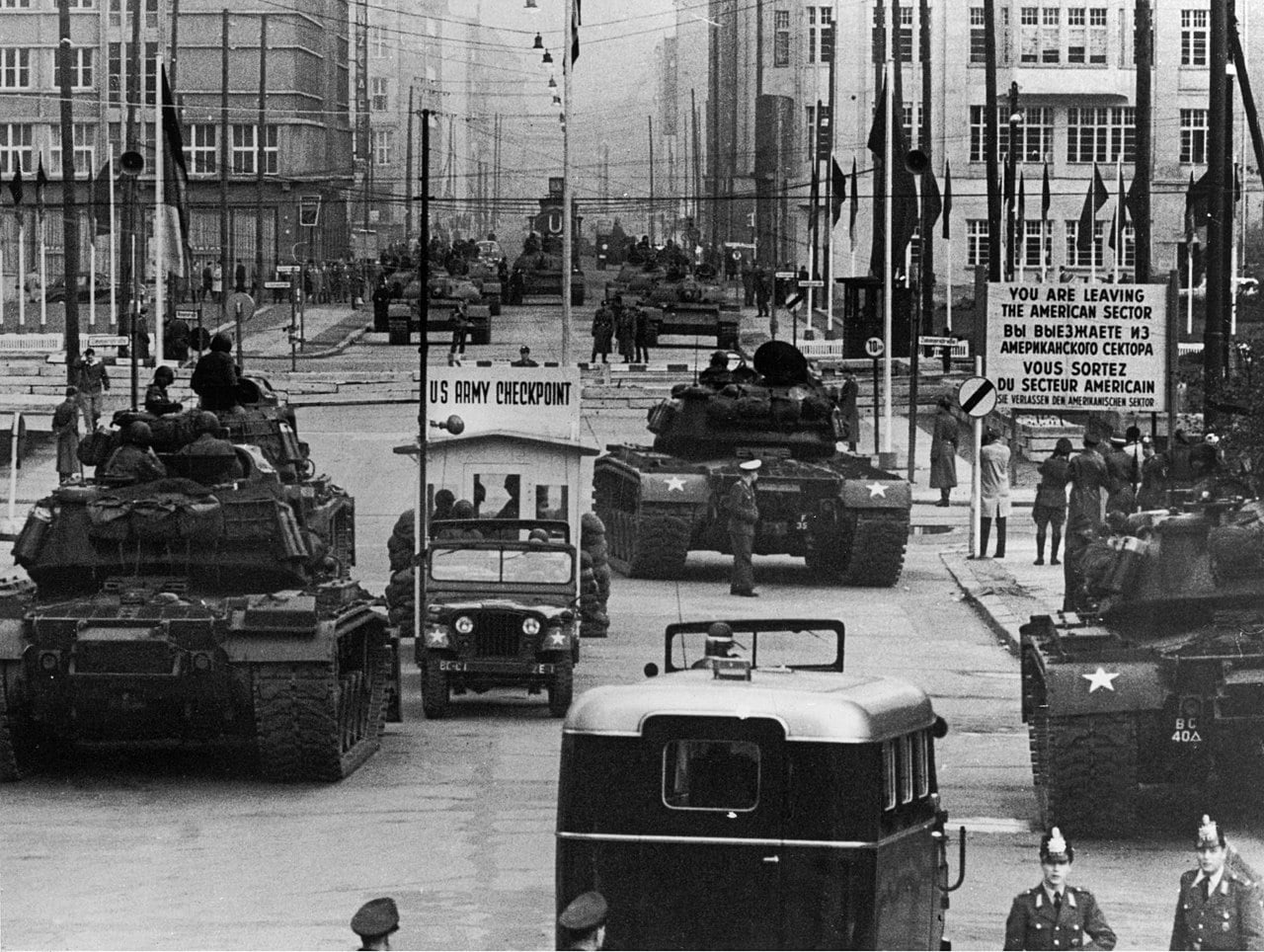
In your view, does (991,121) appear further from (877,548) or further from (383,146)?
(383,146)

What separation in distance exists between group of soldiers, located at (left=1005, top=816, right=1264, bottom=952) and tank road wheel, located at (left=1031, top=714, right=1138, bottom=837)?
4.72 m

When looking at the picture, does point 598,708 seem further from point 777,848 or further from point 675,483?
point 675,483

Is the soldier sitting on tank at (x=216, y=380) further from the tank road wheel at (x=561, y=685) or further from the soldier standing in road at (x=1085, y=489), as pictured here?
the soldier standing in road at (x=1085, y=489)

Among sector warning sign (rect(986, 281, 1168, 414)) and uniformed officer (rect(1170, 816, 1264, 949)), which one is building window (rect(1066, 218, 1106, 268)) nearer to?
sector warning sign (rect(986, 281, 1168, 414))

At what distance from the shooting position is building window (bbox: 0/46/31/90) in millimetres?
61500

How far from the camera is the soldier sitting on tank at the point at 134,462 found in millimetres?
19812

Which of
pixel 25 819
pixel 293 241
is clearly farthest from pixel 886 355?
pixel 293 241

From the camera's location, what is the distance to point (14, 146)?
68.2 meters

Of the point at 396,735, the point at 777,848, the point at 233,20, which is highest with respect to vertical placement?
the point at 233,20

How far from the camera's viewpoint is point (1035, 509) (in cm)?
3156

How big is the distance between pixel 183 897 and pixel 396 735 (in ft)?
19.9

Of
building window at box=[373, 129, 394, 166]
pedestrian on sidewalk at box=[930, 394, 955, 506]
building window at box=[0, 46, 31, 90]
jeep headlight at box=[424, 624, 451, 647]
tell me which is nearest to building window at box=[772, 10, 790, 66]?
building window at box=[0, 46, 31, 90]

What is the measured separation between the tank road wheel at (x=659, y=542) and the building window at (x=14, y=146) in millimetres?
36141

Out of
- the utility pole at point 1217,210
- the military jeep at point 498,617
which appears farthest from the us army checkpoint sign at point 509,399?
the utility pole at point 1217,210
